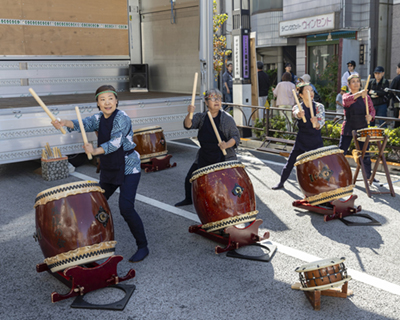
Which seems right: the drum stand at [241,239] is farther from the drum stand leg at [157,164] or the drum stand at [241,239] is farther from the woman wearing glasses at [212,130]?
the drum stand leg at [157,164]

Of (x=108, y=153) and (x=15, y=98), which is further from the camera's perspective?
(x=15, y=98)

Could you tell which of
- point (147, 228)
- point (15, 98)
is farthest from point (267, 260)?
point (15, 98)

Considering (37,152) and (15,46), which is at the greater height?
(15,46)

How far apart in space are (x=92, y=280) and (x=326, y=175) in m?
2.92

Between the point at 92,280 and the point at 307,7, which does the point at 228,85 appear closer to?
A: the point at 307,7

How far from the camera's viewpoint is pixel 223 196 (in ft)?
14.9

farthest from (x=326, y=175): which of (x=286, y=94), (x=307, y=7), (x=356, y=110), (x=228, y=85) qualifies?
(x=307, y=7)

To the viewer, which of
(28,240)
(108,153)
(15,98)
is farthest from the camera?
(15,98)

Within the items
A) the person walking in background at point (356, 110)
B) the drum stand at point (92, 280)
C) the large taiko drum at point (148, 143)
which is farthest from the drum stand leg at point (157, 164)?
the drum stand at point (92, 280)

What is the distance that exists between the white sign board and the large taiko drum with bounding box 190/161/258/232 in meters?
14.7

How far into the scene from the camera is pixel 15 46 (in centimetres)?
1036

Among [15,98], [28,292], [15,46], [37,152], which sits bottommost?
[28,292]

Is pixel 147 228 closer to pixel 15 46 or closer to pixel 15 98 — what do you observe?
pixel 15 98

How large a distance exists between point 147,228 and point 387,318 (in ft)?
9.55
